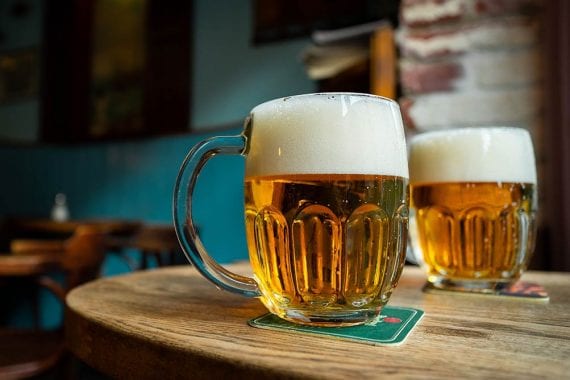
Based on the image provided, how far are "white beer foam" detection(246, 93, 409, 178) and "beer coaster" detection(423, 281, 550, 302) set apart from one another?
25 centimetres

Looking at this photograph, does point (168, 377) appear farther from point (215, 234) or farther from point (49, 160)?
point (49, 160)

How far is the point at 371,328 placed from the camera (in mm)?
415

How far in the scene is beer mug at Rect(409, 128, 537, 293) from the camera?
Result: 61 centimetres

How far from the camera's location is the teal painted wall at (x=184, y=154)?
3666 millimetres

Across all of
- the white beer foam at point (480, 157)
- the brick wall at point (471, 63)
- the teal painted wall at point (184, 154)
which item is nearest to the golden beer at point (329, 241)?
the white beer foam at point (480, 157)

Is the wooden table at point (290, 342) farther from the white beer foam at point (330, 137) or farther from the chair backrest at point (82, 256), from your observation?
the chair backrest at point (82, 256)

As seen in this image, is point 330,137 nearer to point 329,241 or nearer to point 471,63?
point 329,241

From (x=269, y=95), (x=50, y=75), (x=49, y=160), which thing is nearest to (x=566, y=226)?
(x=269, y=95)

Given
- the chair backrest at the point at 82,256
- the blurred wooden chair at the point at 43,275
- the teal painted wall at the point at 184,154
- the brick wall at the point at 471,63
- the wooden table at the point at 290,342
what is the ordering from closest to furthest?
the wooden table at the point at 290,342 → the brick wall at the point at 471,63 → the blurred wooden chair at the point at 43,275 → the chair backrest at the point at 82,256 → the teal painted wall at the point at 184,154

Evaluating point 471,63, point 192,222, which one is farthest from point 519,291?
point 471,63

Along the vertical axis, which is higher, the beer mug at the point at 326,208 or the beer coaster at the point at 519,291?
the beer mug at the point at 326,208

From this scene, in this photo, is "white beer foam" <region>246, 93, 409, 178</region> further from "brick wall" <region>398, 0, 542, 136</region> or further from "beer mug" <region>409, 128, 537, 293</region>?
"brick wall" <region>398, 0, 542, 136</region>

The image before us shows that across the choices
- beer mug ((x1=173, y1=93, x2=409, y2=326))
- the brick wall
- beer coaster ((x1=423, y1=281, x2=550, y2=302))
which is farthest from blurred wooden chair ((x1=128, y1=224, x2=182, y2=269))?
beer mug ((x1=173, y1=93, x2=409, y2=326))

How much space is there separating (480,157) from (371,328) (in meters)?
0.30
